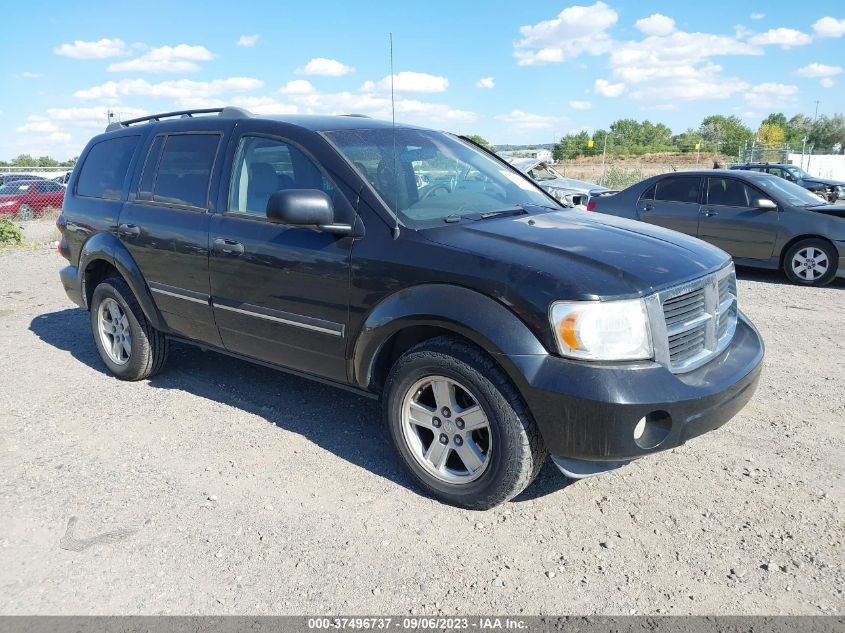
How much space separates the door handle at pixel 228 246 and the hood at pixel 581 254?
1296 millimetres

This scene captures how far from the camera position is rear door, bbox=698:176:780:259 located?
902 cm

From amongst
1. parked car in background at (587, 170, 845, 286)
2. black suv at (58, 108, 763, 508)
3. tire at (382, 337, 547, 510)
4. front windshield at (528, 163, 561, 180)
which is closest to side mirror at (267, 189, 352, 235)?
black suv at (58, 108, 763, 508)

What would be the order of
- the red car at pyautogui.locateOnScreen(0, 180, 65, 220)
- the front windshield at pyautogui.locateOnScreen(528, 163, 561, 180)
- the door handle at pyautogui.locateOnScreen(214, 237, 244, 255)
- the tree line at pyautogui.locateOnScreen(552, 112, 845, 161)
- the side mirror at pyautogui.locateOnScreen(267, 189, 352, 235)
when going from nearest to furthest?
the side mirror at pyautogui.locateOnScreen(267, 189, 352, 235) → the door handle at pyautogui.locateOnScreen(214, 237, 244, 255) → the front windshield at pyautogui.locateOnScreen(528, 163, 561, 180) → the red car at pyautogui.locateOnScreen(0, 180, 65, 220) → the tree line at pyautogui.locateOnScreen(552, 112, 845, 161)

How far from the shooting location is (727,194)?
9.48m

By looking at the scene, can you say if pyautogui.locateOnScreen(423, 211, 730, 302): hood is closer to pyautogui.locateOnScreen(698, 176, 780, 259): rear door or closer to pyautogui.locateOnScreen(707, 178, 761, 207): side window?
pyautogui.locateOnScreen(698, 176, 780, 259): rear door

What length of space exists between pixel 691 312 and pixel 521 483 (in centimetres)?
113

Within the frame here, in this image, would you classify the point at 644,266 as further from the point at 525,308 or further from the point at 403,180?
the point at 403,180

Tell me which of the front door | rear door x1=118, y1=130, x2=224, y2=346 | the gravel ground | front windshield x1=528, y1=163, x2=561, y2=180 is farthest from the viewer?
front windshield x1=528, y1=163, x2=561, y2=180

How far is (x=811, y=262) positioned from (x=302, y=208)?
25.8 feet

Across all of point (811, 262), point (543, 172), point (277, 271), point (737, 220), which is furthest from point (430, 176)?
point (543, 172)

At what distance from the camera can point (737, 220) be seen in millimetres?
9227

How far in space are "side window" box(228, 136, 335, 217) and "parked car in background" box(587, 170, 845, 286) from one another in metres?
7.29

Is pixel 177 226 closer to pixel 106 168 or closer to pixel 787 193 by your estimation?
pixel 106 168

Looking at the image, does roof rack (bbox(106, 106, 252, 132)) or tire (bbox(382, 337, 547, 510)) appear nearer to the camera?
tire (bbox(382, 337, 547, 510))
